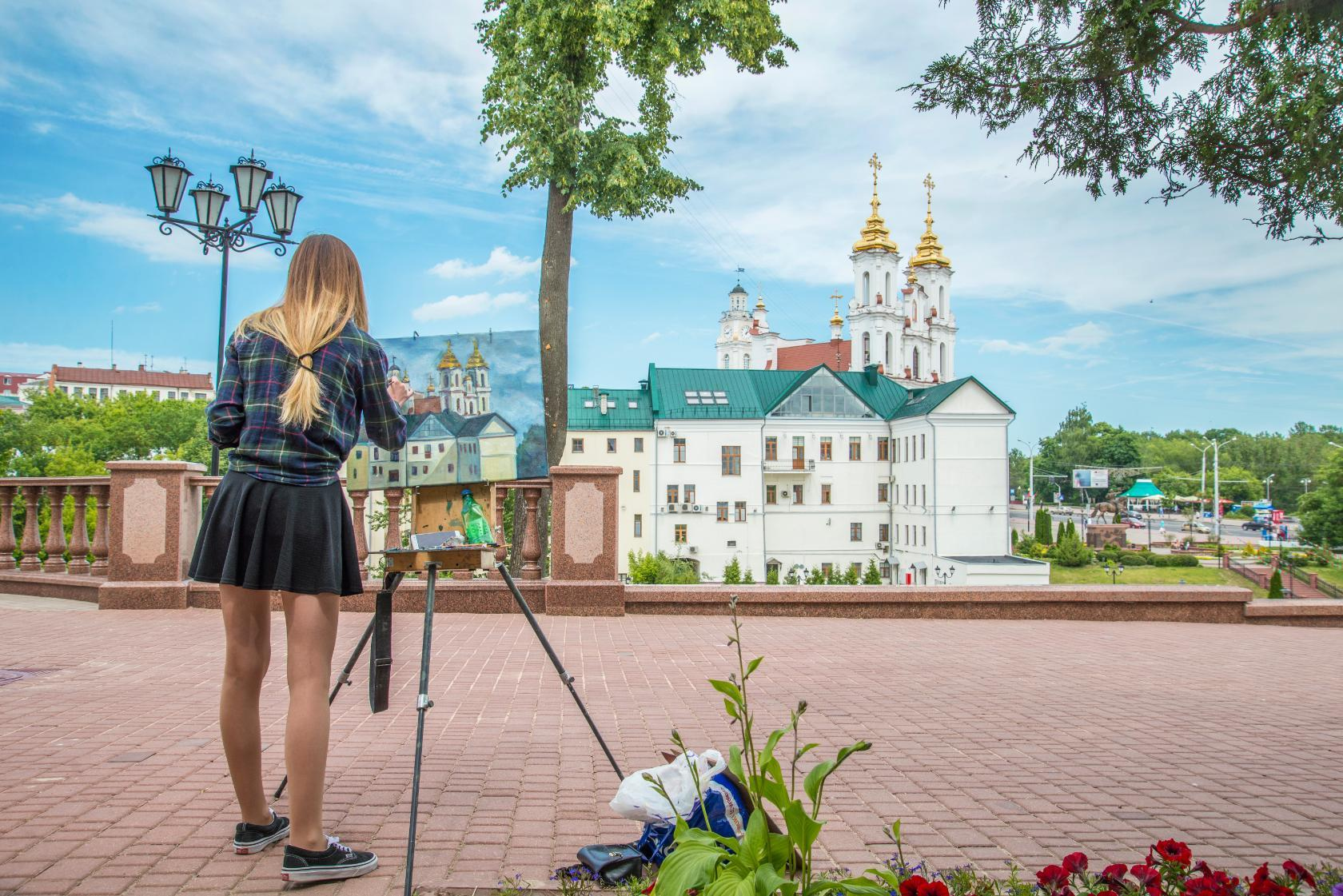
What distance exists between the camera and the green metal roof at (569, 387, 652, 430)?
6053 centimetres

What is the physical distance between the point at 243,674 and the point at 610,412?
58275 mm

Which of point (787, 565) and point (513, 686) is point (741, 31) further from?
point (787, 565)

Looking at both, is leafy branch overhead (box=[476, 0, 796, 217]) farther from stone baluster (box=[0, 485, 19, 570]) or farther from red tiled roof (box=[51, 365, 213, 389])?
red tiled roof (box=[51, 365, 213, 389])

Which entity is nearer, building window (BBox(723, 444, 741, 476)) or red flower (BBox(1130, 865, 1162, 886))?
A: red flower (BBox(1130, 865, 1162, 886))

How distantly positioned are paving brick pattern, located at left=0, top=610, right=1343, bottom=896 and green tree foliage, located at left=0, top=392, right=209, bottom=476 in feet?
218

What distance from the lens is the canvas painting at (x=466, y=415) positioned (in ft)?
55.9

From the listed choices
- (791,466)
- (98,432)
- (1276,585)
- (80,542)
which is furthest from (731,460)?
(80,542)

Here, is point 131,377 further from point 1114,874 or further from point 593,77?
point 1114,874

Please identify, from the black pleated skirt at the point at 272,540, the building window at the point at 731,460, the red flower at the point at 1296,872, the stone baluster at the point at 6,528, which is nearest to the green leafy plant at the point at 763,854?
the red flower at the point at 1296,872

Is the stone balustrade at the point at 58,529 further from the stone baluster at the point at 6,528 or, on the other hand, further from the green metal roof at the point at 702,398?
the green metal roof at the point at 702,398

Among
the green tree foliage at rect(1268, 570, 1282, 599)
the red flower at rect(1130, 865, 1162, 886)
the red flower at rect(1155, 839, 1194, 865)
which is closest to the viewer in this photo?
the red flower at rect(1130, 865, 1162, 886)

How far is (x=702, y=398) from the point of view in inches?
2442

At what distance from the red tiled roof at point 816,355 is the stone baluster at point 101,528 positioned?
79.9m

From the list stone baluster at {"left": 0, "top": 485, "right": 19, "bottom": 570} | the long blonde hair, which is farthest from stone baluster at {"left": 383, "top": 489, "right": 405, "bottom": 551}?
the long blonde hair
